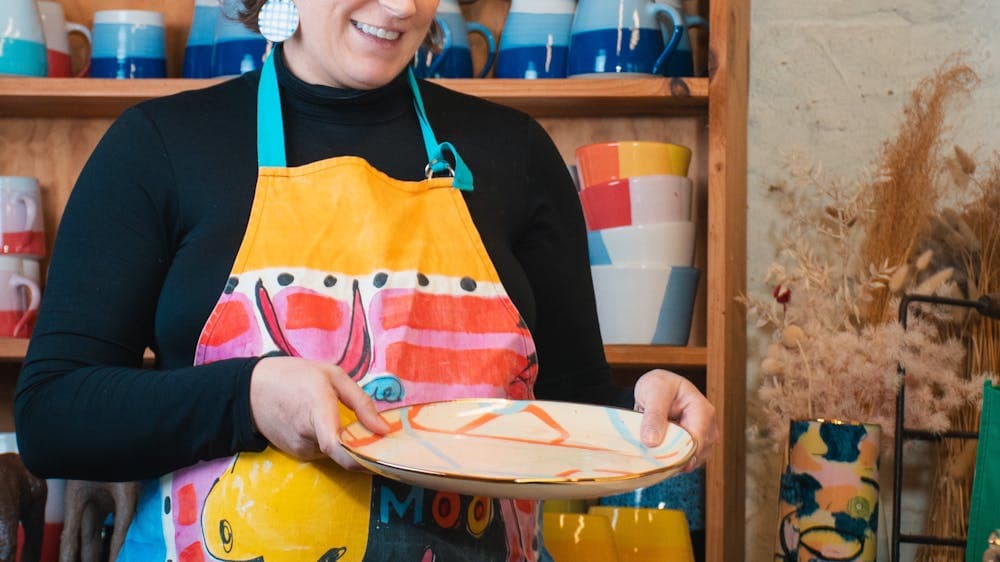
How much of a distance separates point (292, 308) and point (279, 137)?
0.49 feet

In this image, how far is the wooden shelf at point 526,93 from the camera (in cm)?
154

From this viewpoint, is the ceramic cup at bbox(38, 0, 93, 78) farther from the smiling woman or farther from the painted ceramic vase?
the painted ceramic vase

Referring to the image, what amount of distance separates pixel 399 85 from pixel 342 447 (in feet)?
1.32

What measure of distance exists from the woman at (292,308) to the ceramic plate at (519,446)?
21 millimetres

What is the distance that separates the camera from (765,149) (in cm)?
176

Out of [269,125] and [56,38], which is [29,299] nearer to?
[56,38]

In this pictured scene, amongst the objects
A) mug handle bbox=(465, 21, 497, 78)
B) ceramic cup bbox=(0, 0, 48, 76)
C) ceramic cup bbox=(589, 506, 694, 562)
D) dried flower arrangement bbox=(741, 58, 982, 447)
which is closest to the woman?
ceramic cup bbox=(589, 506, 694, 562)

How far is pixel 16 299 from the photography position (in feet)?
5.45

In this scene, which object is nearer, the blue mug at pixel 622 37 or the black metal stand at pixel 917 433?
the black metal stand at pixel 917 433

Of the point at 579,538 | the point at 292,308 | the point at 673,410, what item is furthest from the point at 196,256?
the point at 579,538

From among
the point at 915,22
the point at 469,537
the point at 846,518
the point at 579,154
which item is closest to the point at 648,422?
the point at 469,537

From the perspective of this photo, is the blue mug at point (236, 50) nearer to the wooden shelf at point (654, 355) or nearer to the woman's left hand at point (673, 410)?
the wooden shelf at point (654, 355)

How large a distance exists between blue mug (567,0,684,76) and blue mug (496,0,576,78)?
42 millimetres

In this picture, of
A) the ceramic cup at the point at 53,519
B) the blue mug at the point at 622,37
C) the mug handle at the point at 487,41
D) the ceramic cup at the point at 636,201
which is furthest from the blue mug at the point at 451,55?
the ceramic cup at the point at 53,519
